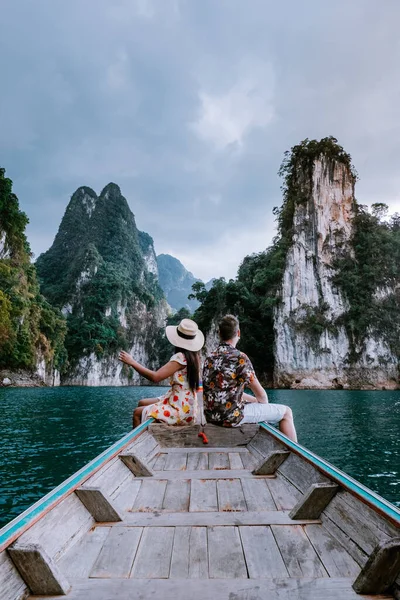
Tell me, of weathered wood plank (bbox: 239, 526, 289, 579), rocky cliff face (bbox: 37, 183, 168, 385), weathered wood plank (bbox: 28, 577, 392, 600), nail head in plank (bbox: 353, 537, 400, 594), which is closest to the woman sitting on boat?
weathered wood plank (bbox: 239, 526, 289, 579)

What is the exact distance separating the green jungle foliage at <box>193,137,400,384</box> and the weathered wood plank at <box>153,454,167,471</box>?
35.9 m

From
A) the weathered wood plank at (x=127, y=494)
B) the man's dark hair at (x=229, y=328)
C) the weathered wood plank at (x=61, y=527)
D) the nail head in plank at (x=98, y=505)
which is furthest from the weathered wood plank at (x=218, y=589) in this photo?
the man's dark hair at (x=229, y=328)

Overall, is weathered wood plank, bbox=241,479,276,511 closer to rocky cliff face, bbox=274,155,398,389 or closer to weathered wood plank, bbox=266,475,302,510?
weathered wood plank, bbox=266,475,302,510

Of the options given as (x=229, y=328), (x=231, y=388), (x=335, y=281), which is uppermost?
(x=335, y=281)

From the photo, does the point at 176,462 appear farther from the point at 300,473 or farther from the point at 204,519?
the point at 204,519

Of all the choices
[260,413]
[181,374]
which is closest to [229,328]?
[181,374]

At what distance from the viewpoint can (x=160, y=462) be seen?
11.5ft

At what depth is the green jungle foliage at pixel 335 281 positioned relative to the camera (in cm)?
3769

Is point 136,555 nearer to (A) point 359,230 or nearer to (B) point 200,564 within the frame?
(B) point 200,564

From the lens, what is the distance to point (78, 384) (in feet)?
173

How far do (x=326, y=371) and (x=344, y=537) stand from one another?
3726cm

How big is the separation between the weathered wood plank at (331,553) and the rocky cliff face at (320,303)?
36.3m

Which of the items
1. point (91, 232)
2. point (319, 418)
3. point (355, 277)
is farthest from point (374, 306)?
point (91, 232)

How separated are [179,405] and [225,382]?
0.82m
